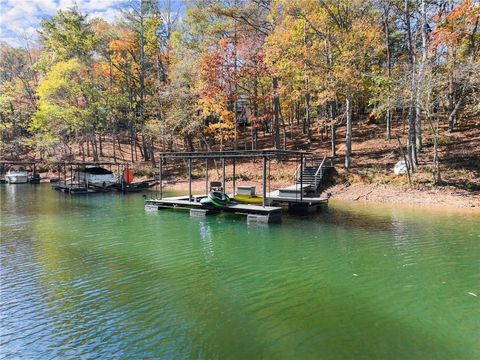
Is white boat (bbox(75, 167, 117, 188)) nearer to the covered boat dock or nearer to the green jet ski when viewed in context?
the covered boat dock

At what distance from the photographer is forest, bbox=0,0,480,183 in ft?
74.7

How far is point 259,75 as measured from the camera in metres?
29.8

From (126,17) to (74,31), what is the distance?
6.70 meters

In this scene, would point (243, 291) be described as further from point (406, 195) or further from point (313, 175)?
point (313, 175)

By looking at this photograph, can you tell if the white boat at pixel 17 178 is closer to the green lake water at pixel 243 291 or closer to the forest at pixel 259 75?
the forest at pixel 259 75

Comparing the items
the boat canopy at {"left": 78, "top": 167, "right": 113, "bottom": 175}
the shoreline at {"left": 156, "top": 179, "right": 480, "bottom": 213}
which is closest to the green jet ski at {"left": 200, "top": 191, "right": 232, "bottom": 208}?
the shoreline at {"left": 156, "top": 179, "right": 480, "bottom": 213}

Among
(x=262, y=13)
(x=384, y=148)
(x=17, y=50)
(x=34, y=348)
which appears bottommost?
(x=34, y=348)

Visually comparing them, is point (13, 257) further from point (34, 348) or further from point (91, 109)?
point (91, 109)

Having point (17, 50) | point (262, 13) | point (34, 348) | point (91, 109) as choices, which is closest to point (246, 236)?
point (34, 348)

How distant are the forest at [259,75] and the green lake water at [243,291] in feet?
37.1

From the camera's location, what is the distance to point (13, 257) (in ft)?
36.1

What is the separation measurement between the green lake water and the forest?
1132 centimetres

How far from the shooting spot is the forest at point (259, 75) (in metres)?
22.8

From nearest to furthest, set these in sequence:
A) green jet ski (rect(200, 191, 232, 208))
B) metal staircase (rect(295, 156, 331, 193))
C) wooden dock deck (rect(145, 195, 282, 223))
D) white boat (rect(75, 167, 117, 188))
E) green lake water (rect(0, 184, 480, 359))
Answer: green lake water (rect(0, 184, 480, 359)), wooden dock deck (rect(145, 195, 282, 223)), green jet ski (rect(200, 191, 232, 208)), metal staircase (rect(295, 156, 331, 193)), white boat (rect(75, 167, 117, 188))
